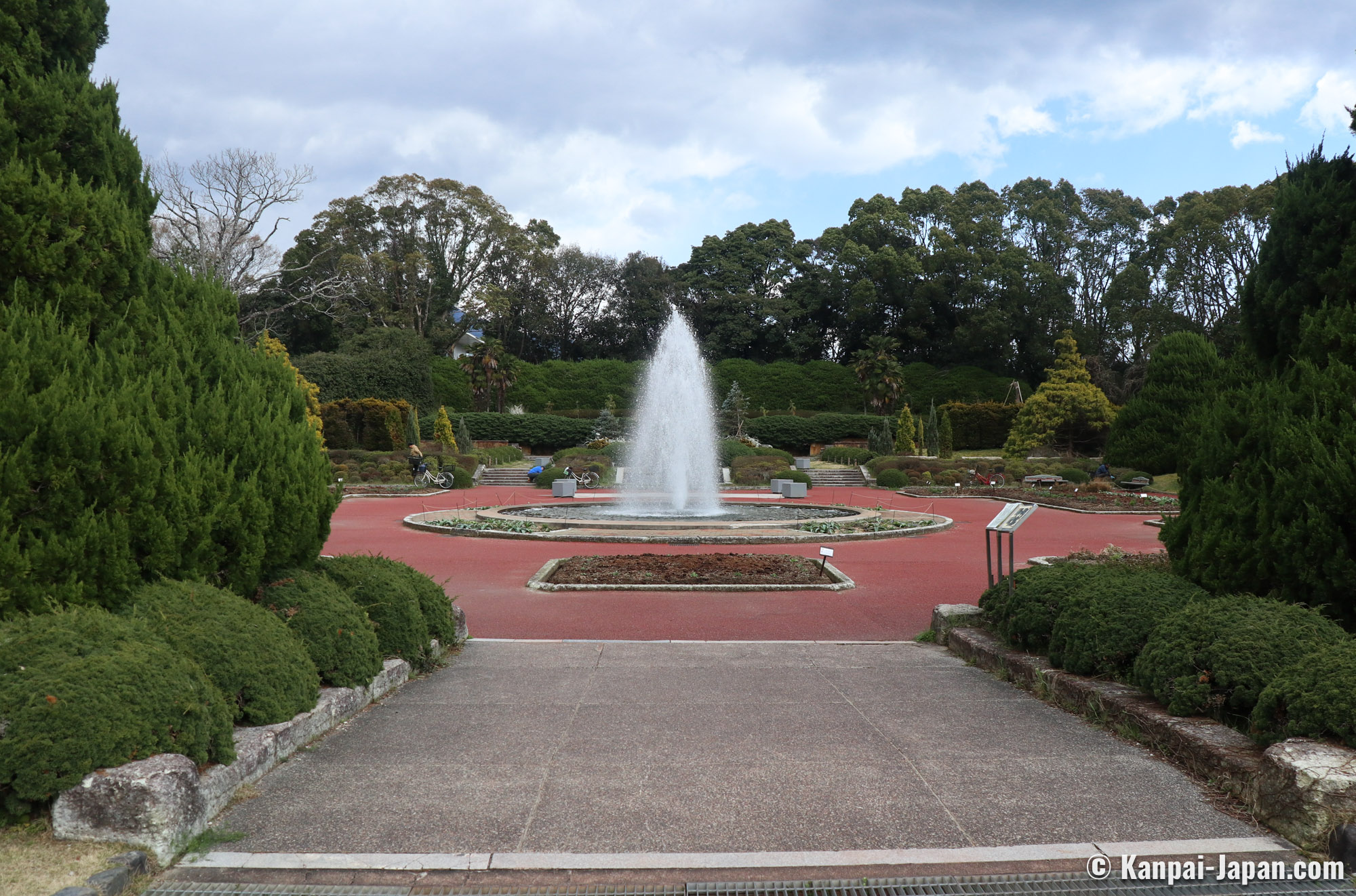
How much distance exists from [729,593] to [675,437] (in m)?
14.2

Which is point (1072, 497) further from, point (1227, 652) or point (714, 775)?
point (714, 775)

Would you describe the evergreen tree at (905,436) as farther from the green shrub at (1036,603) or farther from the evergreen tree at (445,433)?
the green shrub at (1036,603)

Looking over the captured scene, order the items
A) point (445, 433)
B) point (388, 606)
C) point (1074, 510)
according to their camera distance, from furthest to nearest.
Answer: point (445, 433) → point (1074, 510) → point (388, 606)

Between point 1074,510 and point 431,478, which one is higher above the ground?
point 431,478

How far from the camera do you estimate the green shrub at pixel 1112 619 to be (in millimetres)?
4945

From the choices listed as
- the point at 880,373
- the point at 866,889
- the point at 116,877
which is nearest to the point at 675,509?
the point at 866,889

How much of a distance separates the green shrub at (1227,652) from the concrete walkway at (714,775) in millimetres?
385

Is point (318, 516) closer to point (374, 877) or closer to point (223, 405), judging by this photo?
point (223, 405)

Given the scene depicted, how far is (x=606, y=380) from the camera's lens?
5359 cm

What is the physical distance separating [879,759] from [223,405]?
13.7 ft

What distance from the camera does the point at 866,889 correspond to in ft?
9.33

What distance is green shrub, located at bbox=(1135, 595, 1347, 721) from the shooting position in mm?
4035

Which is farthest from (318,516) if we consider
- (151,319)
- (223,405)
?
(151,319)

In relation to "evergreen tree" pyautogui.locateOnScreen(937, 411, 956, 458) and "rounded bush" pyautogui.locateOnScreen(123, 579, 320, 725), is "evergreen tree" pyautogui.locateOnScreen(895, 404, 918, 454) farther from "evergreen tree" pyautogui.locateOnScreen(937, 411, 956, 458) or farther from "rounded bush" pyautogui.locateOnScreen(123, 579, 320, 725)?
"rounded bush" pyautogui.locateOnScreen(123, 579, 320, 725)
